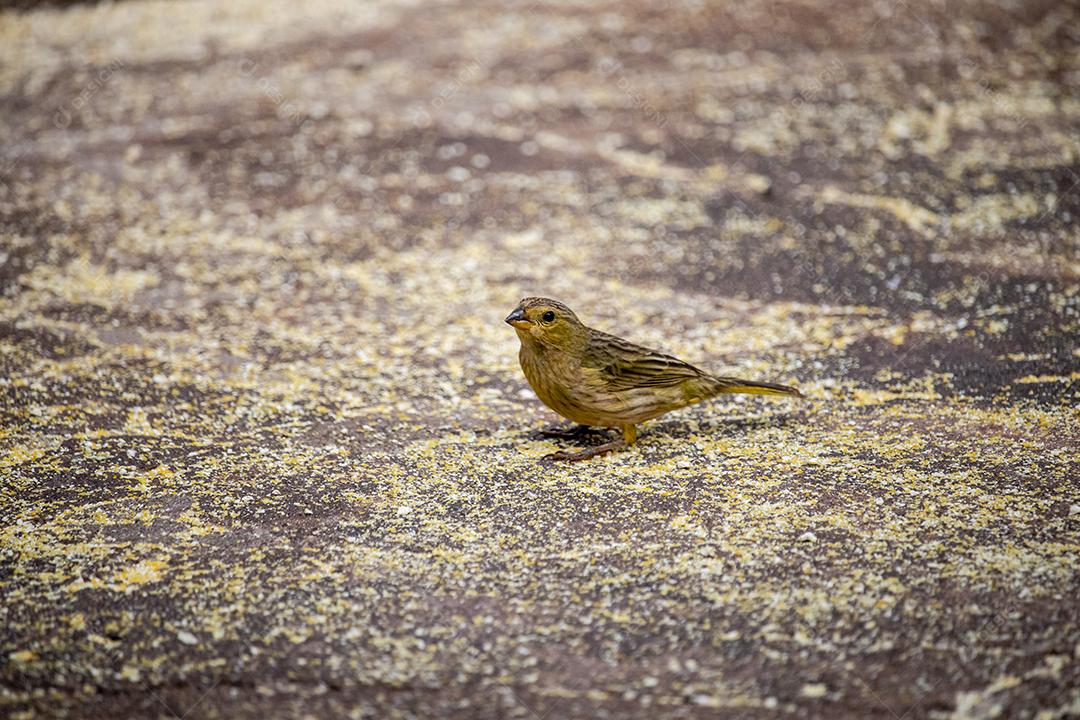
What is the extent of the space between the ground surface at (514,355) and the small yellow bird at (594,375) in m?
0.20

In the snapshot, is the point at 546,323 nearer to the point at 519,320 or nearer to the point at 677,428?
the point at 519,320

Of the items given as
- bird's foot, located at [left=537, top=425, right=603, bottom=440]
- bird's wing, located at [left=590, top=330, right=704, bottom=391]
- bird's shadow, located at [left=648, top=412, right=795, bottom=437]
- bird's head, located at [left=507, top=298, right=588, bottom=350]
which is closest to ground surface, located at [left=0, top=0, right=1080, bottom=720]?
bird's shadow, located at [left=648, top=412, right=795, bottom=437]

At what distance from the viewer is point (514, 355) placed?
17.4ft

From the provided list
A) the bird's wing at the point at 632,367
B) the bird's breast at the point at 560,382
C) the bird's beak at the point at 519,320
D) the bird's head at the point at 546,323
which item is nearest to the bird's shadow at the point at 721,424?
the bird's wing at the point at 632,367

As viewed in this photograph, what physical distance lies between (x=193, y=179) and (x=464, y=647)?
192 inches

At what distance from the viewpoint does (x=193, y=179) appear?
281 inches

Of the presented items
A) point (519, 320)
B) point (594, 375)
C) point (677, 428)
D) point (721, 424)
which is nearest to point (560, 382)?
point (594, 375)

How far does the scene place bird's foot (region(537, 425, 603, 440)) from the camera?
176 inches

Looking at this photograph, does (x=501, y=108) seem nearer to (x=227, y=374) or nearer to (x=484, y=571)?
(x=227, y=374)

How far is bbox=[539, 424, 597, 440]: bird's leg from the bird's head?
49 centimetres

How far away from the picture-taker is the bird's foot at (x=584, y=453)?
418 centimetres

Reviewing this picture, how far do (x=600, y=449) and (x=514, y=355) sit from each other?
1.18 metres

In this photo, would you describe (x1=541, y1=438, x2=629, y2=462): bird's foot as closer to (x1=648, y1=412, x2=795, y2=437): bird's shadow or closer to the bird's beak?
(x1=648, y1=412, x2=795, y2=437): bird's shadow

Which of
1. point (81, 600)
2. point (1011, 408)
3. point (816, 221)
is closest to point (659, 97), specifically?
point (816, 221)
